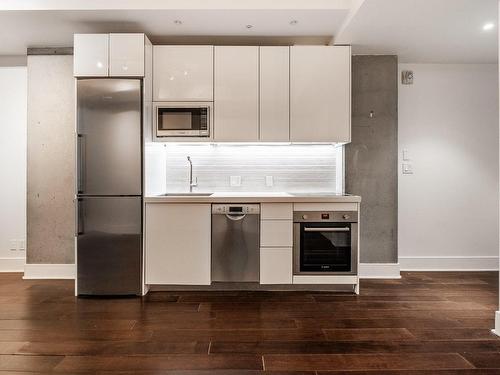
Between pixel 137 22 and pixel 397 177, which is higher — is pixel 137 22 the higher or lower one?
the higher one

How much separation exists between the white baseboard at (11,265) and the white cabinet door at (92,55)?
7.59 ft

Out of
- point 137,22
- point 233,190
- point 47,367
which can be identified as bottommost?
point 47,367

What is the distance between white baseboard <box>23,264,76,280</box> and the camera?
3.87 m

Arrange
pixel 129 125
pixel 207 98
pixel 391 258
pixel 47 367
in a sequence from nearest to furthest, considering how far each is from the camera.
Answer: pixel 47 367 < pixel 129 125 < pixel 207 98 < pixel 391 258

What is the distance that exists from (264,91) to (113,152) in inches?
60.1

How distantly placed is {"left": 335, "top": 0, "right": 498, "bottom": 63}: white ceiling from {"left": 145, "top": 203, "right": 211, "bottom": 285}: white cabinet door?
2.15m

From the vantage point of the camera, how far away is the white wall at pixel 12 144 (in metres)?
4.16

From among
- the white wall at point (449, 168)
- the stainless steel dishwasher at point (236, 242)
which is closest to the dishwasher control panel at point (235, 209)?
the stainless steel dishwasher at point (236, 242)

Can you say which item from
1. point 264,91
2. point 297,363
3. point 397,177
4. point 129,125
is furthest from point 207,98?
point 297,363

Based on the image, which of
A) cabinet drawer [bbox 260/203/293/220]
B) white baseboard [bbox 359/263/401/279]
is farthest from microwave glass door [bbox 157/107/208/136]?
white baseboard [bbox 359/263/401/279]

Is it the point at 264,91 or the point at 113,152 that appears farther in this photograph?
the point at 264,91

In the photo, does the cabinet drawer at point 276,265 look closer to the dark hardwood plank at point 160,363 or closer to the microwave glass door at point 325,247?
the microwave glass door at point 325,247

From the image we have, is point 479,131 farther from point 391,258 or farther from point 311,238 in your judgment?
point 311,238

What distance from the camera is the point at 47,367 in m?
2.05
